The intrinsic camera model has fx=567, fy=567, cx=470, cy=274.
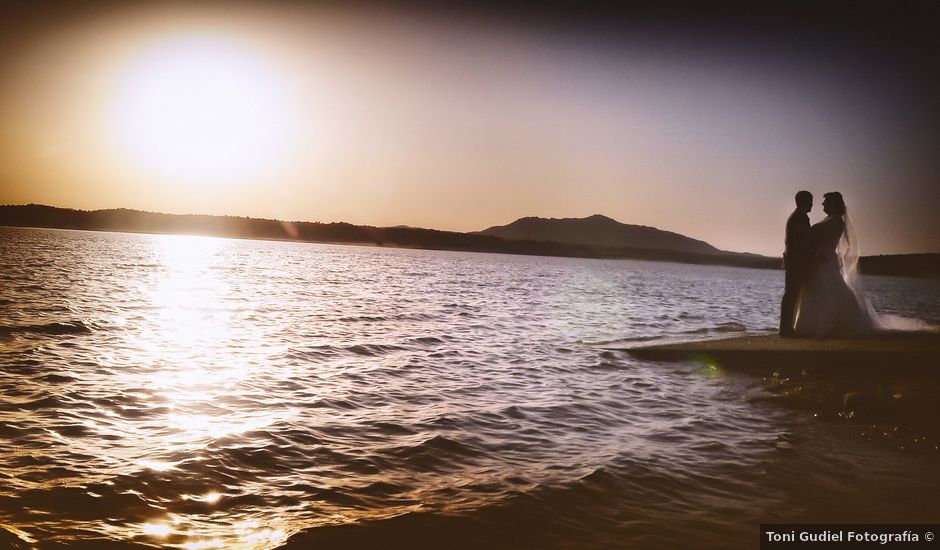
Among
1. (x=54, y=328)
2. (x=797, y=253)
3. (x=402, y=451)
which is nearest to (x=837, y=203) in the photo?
(x=797, y=253)

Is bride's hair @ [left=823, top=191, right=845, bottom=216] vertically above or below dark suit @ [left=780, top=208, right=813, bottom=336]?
above

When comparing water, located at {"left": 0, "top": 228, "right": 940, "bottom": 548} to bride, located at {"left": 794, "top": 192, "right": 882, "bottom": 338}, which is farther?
bride, located at {"left": 794, "top": 192, "right": 882, "bottom": 338}

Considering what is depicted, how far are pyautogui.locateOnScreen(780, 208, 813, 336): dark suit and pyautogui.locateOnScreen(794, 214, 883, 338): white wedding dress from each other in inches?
5.6

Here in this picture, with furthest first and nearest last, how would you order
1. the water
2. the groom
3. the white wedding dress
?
the groom, the white wedding dress, the water

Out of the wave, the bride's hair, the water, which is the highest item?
the bride's hair

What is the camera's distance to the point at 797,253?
14297mm

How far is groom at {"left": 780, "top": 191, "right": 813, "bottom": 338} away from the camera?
557 inches

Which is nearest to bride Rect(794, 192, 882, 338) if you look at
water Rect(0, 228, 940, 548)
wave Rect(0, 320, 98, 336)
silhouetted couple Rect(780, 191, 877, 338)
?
silhouetted couple Rect(780, 191, 877, 338)

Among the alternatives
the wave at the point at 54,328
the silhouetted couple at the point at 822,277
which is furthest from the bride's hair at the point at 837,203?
the wave at the point at 54,328

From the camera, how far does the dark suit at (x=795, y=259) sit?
A: 46.4 ft

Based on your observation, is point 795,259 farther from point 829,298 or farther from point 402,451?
point 402,451

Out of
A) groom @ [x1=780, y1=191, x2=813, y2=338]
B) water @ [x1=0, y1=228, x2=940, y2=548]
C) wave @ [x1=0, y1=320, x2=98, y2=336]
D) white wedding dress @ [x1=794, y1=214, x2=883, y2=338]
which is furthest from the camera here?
wave @ [x1=0, y1=320, x2=98, y2=336]

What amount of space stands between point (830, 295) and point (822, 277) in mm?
564

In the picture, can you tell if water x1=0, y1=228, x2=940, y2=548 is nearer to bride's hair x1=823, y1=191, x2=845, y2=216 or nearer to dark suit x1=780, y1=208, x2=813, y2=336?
dark suit x1=780, y1=208, x2=813, y2=336
